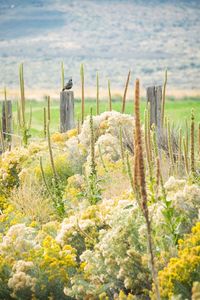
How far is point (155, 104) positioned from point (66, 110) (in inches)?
97.9

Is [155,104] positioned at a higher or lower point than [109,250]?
higher

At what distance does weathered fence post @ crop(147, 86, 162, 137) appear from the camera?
12.0 meters

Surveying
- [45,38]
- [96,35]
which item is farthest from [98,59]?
[45,38]

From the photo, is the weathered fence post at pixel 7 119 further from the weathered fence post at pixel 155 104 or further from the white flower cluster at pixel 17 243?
the white flower cluster at pixel 17 243

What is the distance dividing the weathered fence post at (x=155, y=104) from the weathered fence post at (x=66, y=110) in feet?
7.48

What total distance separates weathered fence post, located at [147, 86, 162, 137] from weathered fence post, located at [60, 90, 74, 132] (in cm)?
228

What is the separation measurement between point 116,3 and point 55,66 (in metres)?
58.3

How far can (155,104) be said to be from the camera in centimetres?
1206

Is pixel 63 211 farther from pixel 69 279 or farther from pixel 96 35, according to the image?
pixel 96 35

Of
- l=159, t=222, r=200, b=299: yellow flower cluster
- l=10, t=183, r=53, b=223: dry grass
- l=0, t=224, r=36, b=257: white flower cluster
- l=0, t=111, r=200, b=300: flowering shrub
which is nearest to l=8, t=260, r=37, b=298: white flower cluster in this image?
l=0, t=111, r=200, b=300: flowering shrub

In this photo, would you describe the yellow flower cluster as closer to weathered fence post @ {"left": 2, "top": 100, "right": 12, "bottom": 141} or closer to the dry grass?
the dry grass

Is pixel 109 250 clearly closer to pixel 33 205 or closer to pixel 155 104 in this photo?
pixel 33 205

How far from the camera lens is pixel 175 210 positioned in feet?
23.1

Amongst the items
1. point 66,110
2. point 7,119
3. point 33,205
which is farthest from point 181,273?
point 7,119
